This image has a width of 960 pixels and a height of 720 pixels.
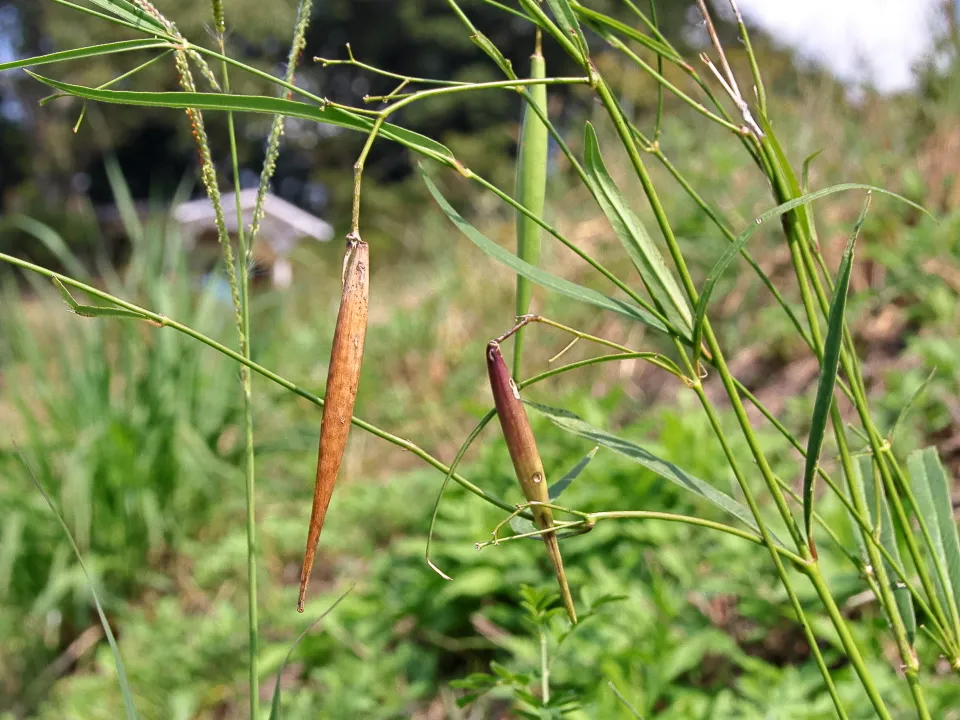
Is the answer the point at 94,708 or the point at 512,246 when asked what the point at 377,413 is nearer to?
the point at 512,246

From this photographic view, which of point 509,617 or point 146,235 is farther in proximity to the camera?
point 146,235

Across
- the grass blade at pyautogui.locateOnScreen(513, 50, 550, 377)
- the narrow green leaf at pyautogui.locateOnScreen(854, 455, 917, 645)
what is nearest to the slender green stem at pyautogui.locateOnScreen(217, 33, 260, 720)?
the grass blade at pyautogui.locateOnScreen(513, 50, 550, 377)

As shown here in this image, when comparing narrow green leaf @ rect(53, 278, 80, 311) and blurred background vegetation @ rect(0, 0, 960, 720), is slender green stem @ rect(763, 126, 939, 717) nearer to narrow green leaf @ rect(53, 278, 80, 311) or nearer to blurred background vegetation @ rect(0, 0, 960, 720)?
blurred background vegetation @ rect(0, 0, 960, 720)

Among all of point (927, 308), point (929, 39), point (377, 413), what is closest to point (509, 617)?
point (927, 308)

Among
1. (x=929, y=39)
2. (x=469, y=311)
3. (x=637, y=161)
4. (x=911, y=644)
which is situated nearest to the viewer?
(x=637, y=161)

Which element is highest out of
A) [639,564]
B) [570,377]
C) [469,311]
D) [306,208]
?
[306,208]

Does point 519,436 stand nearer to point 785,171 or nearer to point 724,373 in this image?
point 724,373
